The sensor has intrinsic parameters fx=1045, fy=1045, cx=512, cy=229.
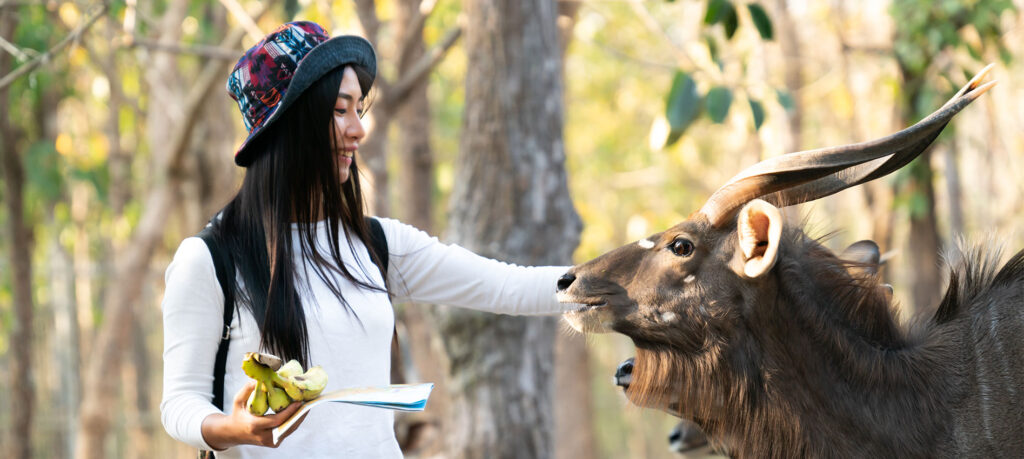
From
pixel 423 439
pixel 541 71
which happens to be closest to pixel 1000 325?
pixel 541 71

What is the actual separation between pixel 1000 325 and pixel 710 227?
93cm

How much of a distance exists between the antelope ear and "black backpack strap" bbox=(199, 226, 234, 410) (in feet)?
4.86

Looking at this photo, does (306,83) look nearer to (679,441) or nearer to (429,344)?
(679,441)

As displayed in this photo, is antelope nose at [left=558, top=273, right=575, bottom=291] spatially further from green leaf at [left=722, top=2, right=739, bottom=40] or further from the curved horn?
green leaf at [left=722, top=2, right=739, bottom=40]

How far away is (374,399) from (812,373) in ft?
4.88

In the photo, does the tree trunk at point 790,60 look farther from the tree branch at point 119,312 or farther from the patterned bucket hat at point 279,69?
the patterned bucket hat at point 279,69

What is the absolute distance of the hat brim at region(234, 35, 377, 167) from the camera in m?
2.84

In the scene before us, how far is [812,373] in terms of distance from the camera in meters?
3.24

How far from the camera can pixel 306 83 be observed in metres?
2.86

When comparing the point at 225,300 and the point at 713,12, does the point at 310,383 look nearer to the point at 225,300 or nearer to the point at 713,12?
the point at 225,300

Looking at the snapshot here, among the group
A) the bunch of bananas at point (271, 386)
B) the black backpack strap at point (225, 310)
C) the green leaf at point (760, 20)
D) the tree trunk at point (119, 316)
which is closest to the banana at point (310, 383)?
the bunch of bananas at point (271, 386)

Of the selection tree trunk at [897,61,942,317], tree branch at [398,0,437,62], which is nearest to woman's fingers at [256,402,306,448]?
tree branch at [398,0,437,62]

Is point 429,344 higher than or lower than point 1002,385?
higher

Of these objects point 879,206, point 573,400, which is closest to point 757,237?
point 879,206
